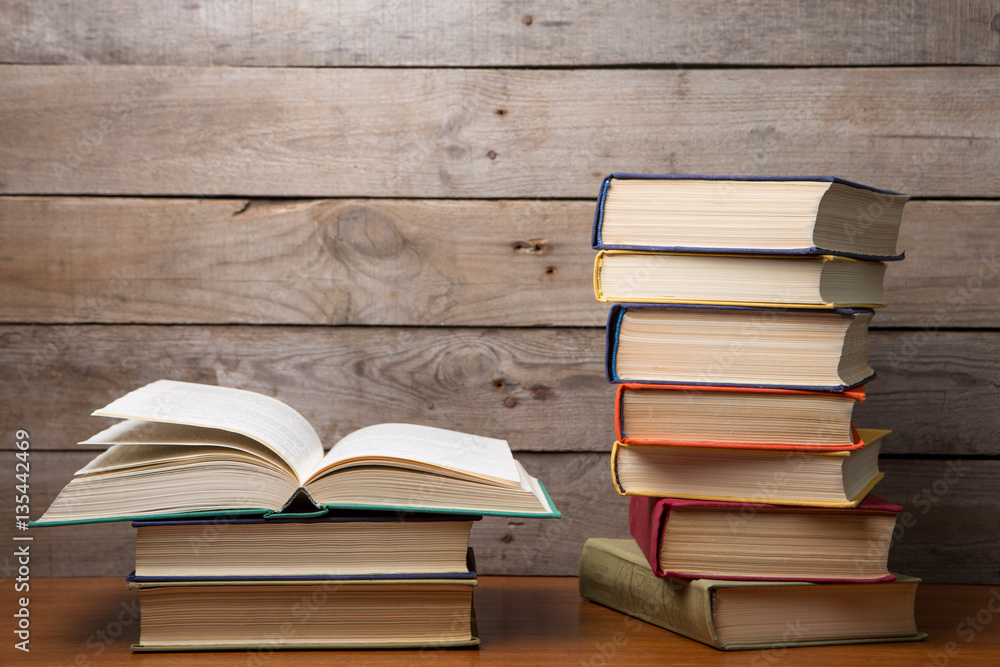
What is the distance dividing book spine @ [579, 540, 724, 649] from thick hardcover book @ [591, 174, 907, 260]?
13.7 inches

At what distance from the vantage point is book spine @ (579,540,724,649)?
0.82 meters

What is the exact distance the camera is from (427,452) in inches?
31.8

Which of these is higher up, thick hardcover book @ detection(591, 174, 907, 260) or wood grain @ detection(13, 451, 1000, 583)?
thick hardcover book @ detection(591, 174, 907, 260)

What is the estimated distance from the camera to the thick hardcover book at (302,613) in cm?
77

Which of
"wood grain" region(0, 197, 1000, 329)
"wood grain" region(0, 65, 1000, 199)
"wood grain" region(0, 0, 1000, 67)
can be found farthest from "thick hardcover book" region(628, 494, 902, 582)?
"wood grain" region(0, 0, 1000, 67)

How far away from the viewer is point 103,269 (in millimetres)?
1110

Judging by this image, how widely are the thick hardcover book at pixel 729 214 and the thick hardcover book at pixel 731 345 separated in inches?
2.5

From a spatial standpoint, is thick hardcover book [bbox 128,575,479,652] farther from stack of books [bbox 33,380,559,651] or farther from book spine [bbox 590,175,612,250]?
book spine [bbox 590,175,612,250]

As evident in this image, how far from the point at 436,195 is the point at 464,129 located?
0.10 meters

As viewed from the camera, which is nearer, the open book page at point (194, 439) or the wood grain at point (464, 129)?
the open book page at point (194, 439)

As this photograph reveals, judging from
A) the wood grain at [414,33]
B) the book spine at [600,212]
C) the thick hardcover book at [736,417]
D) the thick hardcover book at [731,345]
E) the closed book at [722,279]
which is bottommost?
the thick hardcover book at [736,417]

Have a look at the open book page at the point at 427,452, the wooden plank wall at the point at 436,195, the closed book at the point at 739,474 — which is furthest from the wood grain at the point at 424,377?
the closed book at the point at 739,474

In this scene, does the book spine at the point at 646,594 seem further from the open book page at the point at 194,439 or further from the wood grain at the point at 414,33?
the wood grain at the point at 414,33

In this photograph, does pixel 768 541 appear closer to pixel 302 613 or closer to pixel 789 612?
pixel 789 612
